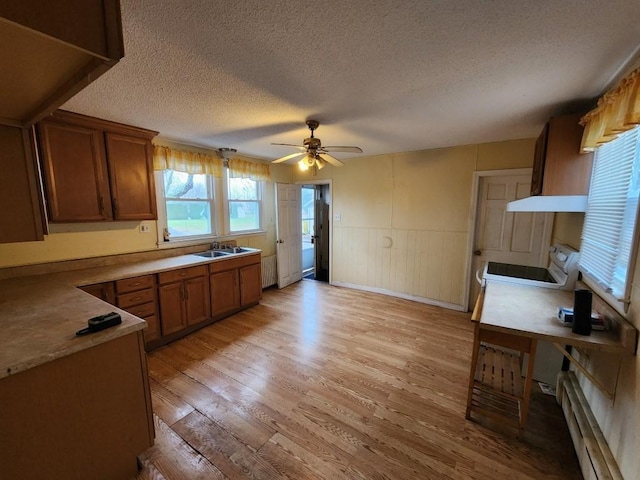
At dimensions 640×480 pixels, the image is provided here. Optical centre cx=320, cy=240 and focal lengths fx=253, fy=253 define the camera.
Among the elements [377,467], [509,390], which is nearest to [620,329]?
[509,390]

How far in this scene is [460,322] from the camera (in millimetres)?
3301

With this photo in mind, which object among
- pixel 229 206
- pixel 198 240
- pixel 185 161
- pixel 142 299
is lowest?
pixel 142 299

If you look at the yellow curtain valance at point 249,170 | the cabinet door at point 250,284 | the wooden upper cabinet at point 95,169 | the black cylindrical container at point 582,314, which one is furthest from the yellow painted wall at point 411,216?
the wooden upper cabinet at point 95,169

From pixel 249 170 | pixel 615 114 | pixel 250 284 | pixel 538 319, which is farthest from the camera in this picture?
pixel 249 170

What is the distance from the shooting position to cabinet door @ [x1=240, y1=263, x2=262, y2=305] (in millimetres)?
3607

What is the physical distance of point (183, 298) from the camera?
114 inches

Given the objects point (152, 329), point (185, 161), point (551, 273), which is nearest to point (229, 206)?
point (185, 161)

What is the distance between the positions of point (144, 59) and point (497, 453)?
318cm

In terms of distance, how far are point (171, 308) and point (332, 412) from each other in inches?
79.8

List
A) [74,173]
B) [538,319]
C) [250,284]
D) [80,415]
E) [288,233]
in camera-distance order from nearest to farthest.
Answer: [80,415], [538,319], [74,173], [250,284], [288,233]

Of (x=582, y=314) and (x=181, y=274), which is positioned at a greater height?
(x=582, y=314)

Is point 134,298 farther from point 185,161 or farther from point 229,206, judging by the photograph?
point 229,206

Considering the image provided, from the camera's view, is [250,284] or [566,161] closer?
[566,161]

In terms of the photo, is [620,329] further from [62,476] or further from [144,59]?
[144,59]
